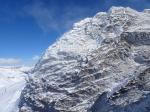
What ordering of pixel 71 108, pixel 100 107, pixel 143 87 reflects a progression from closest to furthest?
1. pixel 143 87
2. pixel 100 107
3. pixel 71 108

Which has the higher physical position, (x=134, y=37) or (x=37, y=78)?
(x=134, y=37)

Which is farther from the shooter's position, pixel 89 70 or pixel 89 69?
pixel 89 69

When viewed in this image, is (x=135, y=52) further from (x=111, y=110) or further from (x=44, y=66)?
(x=111, y=110)

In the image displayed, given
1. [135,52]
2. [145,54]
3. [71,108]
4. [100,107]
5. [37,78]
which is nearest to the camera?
[100,107]

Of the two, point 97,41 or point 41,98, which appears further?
point 97,41

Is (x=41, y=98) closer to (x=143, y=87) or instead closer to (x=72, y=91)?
(x=72, y=91)

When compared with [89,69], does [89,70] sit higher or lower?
lower

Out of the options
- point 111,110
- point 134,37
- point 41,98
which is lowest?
point 111,110

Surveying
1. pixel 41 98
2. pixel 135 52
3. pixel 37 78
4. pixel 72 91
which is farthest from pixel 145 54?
pixel 37 78

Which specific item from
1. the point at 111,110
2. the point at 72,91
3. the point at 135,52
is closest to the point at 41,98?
the point at 72,91
